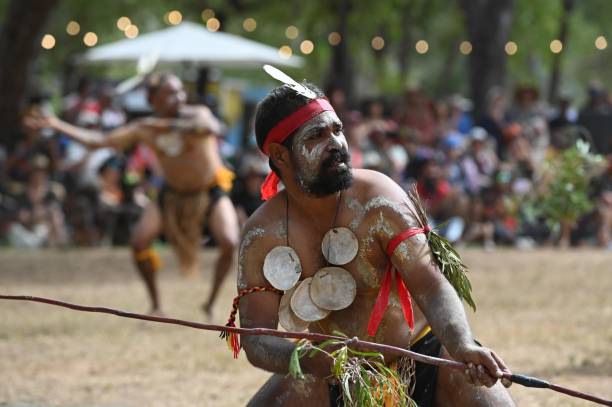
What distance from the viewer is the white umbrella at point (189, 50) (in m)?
15.0

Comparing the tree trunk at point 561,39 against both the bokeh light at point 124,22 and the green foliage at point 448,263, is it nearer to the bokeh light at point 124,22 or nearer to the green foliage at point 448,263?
the bokeh light at point 124,22

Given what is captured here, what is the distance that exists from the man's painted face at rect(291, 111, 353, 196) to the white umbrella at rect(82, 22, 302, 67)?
10758 millimetres

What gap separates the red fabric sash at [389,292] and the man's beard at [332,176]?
0.26m

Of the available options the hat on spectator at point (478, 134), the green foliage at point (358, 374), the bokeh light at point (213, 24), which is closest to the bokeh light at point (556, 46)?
the bokeh light at point (213, 24)

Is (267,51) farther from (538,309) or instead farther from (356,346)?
(356,346)

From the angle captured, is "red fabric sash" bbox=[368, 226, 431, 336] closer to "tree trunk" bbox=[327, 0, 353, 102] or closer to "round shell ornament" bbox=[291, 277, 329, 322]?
"round shell ornament" bbox=[291, 277, 329, 322]

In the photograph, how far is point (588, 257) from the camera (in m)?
13.6

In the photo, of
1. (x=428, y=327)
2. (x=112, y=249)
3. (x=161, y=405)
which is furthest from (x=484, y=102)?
(x=428, y=327)

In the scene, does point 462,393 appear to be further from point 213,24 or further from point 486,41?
point 213,24

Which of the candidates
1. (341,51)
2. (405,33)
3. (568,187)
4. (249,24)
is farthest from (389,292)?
(405,33)

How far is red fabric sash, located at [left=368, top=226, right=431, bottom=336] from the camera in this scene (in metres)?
4.25

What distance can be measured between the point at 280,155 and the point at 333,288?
509 millimetres

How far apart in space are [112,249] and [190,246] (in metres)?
4.97

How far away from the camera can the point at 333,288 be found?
439 centimetres
